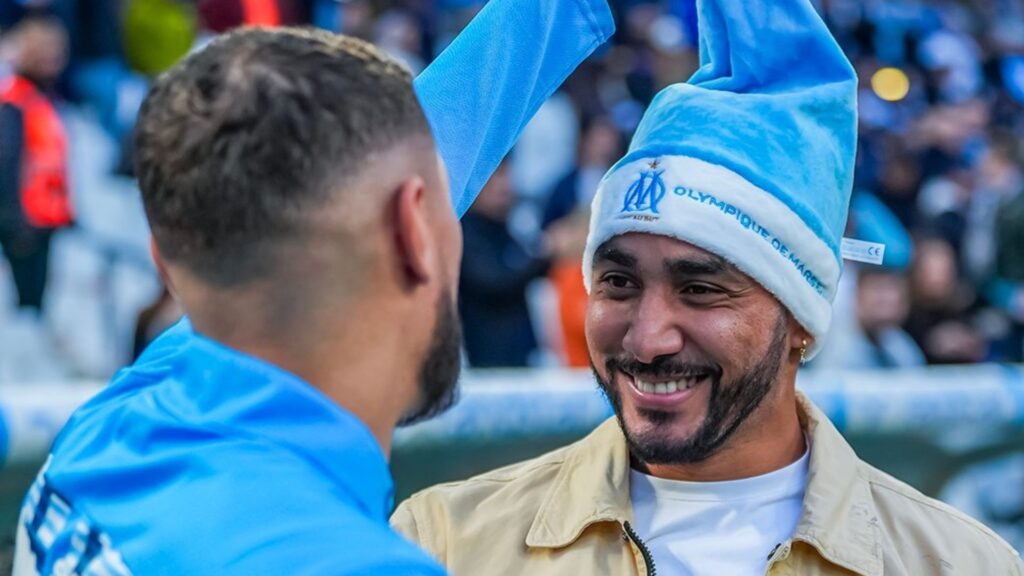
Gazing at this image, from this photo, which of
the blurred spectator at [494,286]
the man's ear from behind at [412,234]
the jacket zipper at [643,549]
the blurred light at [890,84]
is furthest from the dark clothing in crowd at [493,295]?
the blurred light at [890,84]

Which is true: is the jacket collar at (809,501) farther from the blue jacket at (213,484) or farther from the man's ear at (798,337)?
the blue jacket at (213,484)

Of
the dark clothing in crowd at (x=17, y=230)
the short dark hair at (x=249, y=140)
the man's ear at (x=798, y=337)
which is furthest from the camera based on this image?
the dark clothing in crowd at (x=17, y=230)

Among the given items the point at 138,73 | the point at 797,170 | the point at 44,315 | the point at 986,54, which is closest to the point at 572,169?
the point at 138,73

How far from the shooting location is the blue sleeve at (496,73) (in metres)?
2.54

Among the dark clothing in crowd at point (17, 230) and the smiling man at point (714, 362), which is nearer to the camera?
the smiling man at point (714, 362)

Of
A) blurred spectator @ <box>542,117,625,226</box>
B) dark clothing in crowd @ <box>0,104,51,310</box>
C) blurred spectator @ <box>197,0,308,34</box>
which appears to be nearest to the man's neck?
dark clothing in crowd @ <box>0,104,51,310</box>

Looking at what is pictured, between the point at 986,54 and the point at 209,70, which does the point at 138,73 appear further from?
the point at 986,54

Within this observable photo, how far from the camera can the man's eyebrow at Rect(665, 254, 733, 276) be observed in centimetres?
264

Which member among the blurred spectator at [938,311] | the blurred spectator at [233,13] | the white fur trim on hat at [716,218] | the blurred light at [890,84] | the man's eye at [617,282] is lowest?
the blurred light at [890,84]

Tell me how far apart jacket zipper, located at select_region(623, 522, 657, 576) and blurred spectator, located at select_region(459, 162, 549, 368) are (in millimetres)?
4131

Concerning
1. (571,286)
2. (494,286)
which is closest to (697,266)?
(494,286)

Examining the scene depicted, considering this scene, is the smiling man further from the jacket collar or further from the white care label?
the white care label

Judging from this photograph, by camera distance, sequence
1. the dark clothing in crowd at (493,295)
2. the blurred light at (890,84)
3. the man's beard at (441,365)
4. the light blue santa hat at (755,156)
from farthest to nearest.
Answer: the blurred light at (890,84) < the dark clothing in crowd at (493,295) < the light blue santa hat at (755,156) < the man's beard at (441,365)

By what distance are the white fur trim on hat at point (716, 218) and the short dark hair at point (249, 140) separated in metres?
1.12
